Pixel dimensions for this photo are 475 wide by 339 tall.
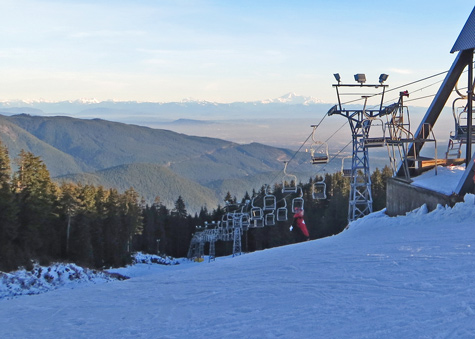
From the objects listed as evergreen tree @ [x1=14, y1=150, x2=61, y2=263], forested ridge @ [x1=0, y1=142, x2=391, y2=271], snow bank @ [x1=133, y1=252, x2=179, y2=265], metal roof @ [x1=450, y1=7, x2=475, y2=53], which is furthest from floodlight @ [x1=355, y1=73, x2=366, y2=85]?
snow bank @ [x1=133, y1=252, x2=179, y2=265]

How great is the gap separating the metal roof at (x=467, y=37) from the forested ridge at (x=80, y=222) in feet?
94.8

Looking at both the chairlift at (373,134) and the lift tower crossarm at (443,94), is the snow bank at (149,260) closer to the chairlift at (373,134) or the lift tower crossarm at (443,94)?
the chairlift at (373,134)

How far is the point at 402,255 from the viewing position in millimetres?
11148

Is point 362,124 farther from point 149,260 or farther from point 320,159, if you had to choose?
point 149,260

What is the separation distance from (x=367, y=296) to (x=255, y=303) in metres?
1.96

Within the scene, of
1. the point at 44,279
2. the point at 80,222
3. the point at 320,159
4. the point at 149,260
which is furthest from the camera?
the point at 149,260

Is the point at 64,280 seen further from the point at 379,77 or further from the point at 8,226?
the point at 379,77

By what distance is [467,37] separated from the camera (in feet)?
58.1

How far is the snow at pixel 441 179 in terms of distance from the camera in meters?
16.1

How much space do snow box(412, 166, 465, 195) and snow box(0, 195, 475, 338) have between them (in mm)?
1149

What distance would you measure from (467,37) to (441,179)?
16.2 ft

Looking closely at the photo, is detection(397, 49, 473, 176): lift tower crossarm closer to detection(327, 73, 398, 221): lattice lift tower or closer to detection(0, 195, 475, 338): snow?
detection(327, 73, 398, 221): lattice lift tower

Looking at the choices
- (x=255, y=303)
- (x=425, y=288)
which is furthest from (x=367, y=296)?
(x=255, y=303)

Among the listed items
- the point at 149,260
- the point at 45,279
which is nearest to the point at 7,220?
the point at 45,279
